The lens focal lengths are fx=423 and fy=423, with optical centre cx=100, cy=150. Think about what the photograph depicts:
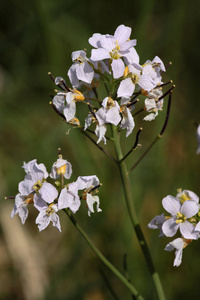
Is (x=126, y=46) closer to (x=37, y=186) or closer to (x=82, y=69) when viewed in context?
(x=82, y=69)

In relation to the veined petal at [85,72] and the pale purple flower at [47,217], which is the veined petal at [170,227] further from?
the veined petal at [85,72]

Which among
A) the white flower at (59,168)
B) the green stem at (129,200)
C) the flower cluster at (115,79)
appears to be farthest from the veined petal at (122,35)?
the white flower at (59,168)

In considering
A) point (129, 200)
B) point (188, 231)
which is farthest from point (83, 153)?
point (188, 231)

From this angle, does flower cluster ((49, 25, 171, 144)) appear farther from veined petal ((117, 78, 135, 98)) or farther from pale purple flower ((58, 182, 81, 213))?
pale purple flower ((58, 182, 81, 213))

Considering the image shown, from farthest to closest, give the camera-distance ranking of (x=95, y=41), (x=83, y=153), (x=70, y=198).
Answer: (x=83, y=153) → (x=95, y=41) → (x=70, y=198)

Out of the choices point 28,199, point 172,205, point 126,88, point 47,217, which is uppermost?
point 126,88

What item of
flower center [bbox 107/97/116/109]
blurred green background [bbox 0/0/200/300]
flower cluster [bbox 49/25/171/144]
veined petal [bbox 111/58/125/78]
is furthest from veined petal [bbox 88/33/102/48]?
blurred green background [bbox 0/0/200/300]

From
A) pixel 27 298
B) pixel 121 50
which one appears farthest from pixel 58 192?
pixel 27 298
